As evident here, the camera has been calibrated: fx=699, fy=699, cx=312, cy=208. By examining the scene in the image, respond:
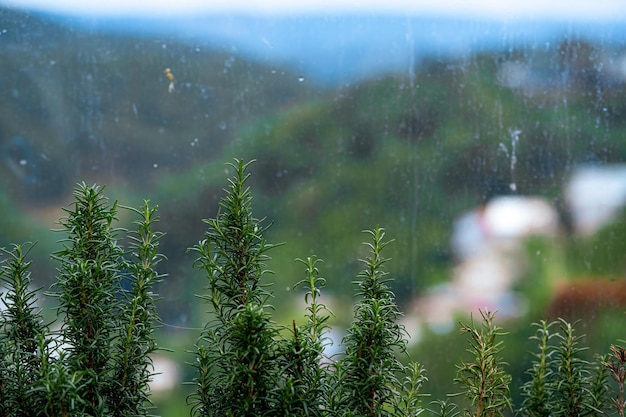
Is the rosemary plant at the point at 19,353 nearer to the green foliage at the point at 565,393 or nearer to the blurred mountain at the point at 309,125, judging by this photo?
the green foliage at the point at 565,393

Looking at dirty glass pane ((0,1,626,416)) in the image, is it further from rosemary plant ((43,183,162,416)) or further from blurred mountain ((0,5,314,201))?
rosemary plant ((43,183,162,416))

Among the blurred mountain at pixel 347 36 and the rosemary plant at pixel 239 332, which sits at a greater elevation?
the blurred mountain at pixel 347 36

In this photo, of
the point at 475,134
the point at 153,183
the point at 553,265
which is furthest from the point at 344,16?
the point at 553,265

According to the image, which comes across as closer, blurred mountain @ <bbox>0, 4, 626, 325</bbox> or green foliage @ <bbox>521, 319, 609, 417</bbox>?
green foliage @ <bbox>521, 319, 609, 417</bbox>

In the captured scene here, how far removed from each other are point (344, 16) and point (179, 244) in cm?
41

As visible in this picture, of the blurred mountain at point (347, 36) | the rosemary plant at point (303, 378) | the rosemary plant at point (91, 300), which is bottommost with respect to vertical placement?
the rosemary plant at point (303, 378)

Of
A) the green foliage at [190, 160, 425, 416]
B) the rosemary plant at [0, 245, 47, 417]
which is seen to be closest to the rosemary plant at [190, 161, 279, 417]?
the green foliage at [190, 160, 425, 416]

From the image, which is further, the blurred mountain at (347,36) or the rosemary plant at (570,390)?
the blurred mountain at (347,36)

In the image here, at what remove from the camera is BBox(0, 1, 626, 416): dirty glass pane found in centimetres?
98

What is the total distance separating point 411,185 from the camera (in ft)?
3.36

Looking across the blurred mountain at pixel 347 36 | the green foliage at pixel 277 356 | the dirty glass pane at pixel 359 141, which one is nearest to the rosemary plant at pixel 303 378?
the green foliage at pixel 277 356

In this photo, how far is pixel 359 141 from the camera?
1021mm

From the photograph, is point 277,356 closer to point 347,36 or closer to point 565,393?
point 565,393

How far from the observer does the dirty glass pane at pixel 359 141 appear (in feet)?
3.23
